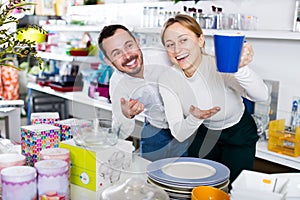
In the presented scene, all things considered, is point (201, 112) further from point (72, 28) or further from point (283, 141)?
point (72, 28)

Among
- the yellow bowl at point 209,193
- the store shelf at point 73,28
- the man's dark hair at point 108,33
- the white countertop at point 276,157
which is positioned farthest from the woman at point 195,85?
the store shelf at point 73,28

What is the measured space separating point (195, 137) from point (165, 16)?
1970mm

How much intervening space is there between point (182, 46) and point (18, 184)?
1.74ft

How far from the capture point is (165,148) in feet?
3.70

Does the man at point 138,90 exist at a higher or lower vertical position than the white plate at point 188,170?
higher

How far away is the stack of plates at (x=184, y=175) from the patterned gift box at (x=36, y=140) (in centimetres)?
32

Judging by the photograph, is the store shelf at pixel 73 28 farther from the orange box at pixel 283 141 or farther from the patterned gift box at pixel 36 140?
the patterned gift box at pixel 36 140

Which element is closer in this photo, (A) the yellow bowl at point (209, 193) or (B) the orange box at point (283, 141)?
(A) the yellow bowl at point (209, 193)

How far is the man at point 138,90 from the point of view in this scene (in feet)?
3.50

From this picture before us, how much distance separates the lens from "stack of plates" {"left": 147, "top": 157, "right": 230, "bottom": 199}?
986 millimetres

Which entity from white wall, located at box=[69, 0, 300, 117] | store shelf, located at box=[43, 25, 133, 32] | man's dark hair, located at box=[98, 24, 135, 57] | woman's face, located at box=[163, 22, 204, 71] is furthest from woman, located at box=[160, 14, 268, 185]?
store shelf, located at box=[43, 25, 133, 32]

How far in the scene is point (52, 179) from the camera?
97 cm

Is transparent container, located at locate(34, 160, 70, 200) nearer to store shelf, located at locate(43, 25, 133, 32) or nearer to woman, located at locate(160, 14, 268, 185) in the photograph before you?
woman, located at locate(160, 14, 268, 185)

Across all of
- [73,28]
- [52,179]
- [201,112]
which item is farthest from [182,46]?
[73,28]
